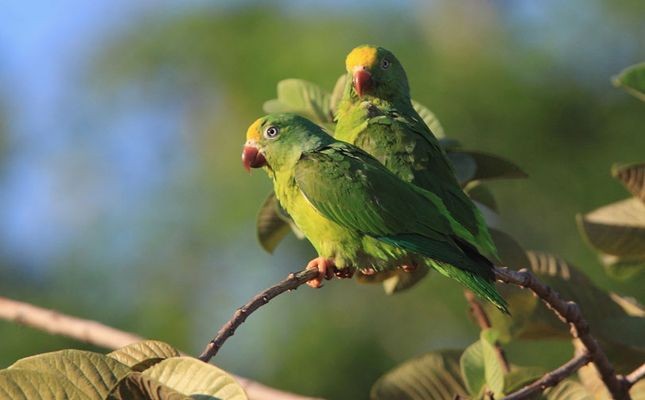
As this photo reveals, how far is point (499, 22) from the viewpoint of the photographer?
36.9ft

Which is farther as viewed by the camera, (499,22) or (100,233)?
(499,22)

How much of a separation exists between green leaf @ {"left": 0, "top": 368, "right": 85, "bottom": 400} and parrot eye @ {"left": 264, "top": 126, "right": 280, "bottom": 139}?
3.27 ft

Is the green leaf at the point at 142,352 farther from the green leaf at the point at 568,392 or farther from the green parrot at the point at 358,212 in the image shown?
the green leaf at the point at 568,392

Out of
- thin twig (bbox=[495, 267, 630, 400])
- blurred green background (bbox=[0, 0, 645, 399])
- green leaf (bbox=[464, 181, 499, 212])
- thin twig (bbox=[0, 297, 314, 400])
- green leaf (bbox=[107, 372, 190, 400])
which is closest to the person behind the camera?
green leaf (bbox=[107, 372, 190, 400])

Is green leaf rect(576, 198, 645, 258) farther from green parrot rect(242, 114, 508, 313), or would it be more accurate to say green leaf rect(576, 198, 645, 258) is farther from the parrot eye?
the parrot eye

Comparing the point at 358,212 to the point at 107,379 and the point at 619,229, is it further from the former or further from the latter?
the point at 107,379

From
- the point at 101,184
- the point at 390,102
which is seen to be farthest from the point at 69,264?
the point at 390,102

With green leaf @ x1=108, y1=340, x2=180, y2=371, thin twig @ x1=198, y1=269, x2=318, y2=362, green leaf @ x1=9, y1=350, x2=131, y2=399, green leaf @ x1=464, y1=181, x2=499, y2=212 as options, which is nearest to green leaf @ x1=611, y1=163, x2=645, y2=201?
green leaf @ x1=464, y1=181, x2=499, y2=212

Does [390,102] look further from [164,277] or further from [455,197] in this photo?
[164,277]

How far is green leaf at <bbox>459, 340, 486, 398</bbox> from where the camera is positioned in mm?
1810

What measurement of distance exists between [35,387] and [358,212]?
0.86m

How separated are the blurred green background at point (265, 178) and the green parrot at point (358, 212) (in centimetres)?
407

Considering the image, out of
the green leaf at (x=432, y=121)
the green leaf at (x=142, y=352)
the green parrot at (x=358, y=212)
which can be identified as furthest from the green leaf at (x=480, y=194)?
the green leaf at (x=142, y=352)

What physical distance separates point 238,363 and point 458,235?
5.36m
